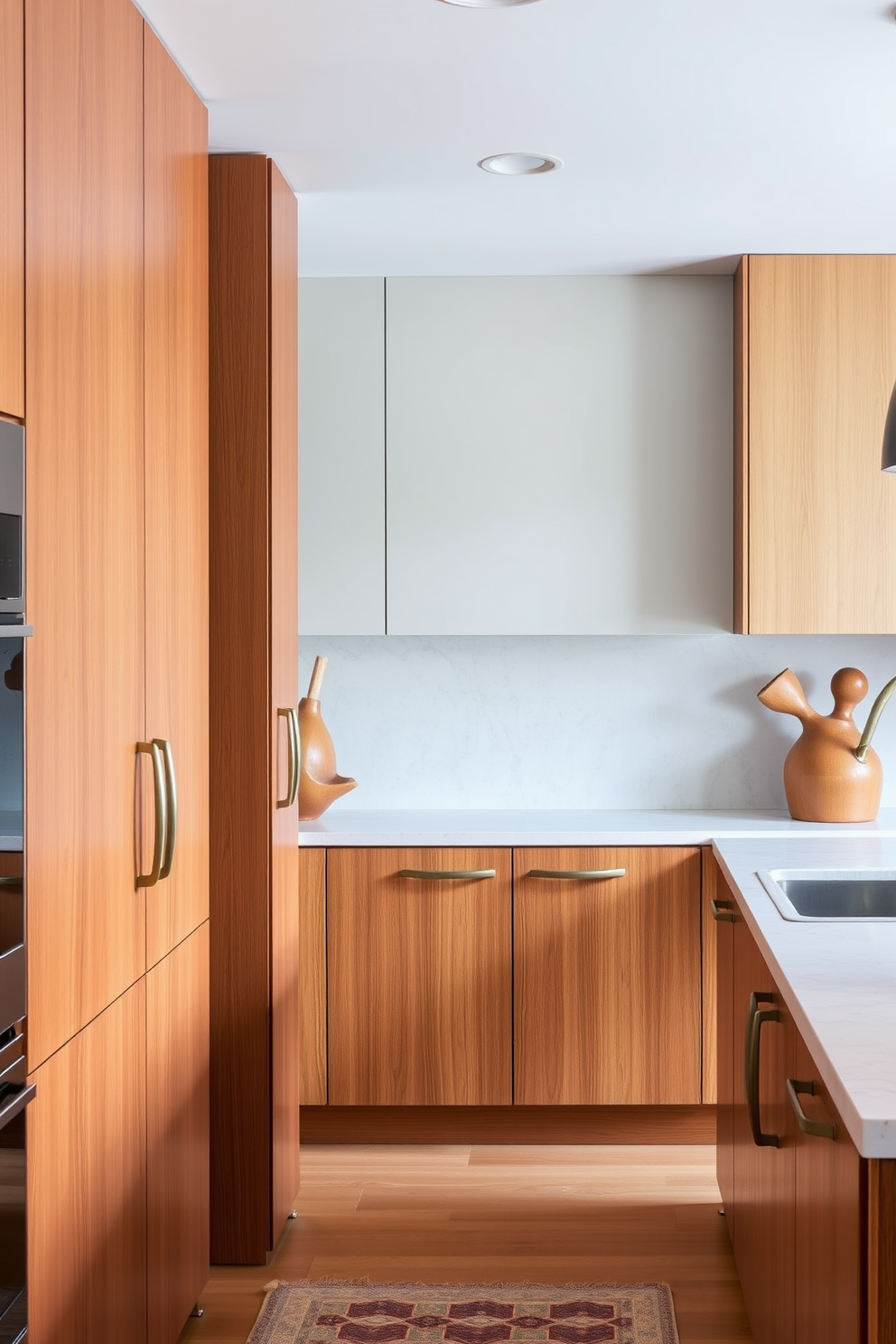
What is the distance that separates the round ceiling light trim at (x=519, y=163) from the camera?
2.77 metres

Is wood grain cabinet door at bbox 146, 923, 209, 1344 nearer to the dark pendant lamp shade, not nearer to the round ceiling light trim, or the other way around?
the dark pendant lamp shade

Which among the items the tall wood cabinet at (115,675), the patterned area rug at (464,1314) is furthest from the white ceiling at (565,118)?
the patterned area rug at (464,1314)

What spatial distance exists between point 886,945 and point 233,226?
1895 mm

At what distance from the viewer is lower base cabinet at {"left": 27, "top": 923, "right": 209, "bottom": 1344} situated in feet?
5.62

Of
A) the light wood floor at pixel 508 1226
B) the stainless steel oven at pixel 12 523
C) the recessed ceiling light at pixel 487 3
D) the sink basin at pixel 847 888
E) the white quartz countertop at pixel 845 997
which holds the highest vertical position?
the recessed ceiling light at pixel 487 3

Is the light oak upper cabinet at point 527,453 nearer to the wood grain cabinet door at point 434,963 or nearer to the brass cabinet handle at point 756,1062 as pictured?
the wood grain cabinet door at point 434,963

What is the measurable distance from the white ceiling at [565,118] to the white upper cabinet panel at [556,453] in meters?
0.21

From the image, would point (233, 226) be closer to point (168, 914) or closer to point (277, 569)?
point (277, 569)

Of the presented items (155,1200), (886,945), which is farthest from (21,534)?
(886,945)

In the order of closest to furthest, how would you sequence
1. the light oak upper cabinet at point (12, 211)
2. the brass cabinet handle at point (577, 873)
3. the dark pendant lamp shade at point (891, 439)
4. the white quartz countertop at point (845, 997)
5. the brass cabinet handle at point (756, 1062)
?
the white quartz countertop at point (845, 997) → the light oak upper cabinet at point (12, 211) → the dark pendant lamp shade at point (891, 439) → the brass cabinet handle at point (756, 1062) → the brass cabinet handle at point (577, 873)

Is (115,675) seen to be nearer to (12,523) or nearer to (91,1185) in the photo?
(12,523)

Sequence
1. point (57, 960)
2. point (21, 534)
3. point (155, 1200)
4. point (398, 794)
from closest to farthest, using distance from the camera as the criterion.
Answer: point (21, 534) < point (57, 960) < point (155, 1200) < point (398, 794)

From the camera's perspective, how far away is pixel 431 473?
3.70 m

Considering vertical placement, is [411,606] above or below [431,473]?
below
